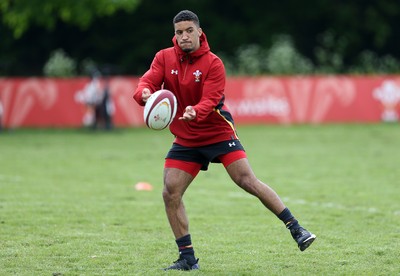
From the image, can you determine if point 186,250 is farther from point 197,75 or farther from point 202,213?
point 202,213

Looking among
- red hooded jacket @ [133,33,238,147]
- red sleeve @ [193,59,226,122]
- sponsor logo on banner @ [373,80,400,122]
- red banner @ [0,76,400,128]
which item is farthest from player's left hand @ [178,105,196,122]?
sponsor logo on banner @ [373,80,400,122]

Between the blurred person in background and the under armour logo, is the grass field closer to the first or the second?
the under armour logo

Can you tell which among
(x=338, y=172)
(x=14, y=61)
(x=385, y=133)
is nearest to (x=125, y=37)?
(x=14, y=61)

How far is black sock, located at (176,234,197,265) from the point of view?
8086 millimetres

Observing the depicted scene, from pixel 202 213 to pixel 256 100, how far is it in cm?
2039

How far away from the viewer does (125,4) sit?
105 ft

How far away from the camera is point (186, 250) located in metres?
8.11

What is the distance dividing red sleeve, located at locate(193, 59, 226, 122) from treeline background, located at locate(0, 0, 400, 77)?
28.8m

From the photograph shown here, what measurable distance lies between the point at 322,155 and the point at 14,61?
2383 centimetres

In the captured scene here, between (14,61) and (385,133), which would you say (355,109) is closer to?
(385,133)

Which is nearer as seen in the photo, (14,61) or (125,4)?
(125,4)

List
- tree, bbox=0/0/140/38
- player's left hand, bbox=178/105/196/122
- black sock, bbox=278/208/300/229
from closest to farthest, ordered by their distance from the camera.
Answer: player's left hand, bbox=178/105/196/122 < black sock, bbox=278/208/300/229 < tree, bbox=0/0/140/38

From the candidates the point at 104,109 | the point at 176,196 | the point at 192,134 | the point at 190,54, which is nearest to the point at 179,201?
the point at 176,196

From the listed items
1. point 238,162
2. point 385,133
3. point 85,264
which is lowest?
point 385,133
